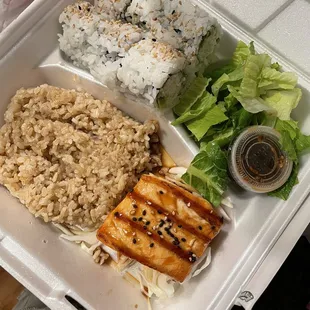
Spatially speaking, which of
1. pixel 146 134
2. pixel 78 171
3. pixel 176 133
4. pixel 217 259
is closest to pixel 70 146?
pixel 78 171

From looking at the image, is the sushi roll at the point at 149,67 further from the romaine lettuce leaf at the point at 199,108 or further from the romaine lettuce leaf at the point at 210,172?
the romaine lettuce leaf at the point at 210,172

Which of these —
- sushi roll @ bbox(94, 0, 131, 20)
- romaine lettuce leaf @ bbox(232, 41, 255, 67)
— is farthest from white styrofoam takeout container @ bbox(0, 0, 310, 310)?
sushi roll @ bbox(94, 0, 131, 20)

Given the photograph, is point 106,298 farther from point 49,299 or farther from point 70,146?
point 70,146

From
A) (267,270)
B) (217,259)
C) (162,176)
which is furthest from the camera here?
(162,176)

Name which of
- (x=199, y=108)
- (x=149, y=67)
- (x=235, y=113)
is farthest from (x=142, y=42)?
(x=235, y=113)

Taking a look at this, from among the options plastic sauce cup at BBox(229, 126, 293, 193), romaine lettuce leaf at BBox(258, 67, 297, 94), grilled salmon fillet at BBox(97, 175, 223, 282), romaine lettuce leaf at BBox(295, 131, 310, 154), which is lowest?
grilled salmon fillet at BBox(97, 175, 223, 282)

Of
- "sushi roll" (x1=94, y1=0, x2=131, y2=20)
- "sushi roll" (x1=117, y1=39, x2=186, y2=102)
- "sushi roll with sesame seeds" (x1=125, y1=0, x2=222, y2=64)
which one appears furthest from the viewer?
"sushi roll" (x1=94, y1=0, x2=131, y2=20)

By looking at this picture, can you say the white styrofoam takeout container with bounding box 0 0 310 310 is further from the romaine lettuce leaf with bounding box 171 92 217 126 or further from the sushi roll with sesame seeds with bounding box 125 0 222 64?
the sushi roll with sesame seeds with bounding box 125 0 222 64

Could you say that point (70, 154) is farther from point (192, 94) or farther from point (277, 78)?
point (277, 78)
